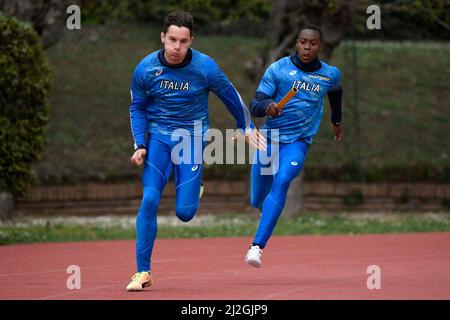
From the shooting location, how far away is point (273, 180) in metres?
10.0

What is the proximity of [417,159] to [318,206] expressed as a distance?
9.07 feet

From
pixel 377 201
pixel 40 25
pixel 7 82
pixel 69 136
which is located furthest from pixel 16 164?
pixel 377 201

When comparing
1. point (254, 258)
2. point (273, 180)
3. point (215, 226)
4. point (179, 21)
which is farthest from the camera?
point (215, 226)

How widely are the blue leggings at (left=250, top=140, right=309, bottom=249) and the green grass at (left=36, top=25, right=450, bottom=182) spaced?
971 centimetres

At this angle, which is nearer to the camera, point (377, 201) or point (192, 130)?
point (192, 130)

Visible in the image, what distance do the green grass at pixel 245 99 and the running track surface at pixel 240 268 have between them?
6009 millimetres

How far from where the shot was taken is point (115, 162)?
20.6 meters

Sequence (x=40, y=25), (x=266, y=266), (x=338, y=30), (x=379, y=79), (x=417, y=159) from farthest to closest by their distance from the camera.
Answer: (x=379, y=79)
(x=417, y=159)
(x=338, y=30)
(x=40, y=25)
(x=266, y=266)

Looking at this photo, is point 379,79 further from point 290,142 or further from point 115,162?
point 290,142

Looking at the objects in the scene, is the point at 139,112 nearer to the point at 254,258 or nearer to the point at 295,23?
the point at 254,258

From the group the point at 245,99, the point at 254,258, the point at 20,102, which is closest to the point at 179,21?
the point at 254,258

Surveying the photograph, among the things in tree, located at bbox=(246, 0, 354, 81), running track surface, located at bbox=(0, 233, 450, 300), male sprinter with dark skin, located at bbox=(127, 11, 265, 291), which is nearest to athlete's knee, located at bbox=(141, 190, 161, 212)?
male sprinter with dark skin, located at bbox=(127, 11, 265, 291)

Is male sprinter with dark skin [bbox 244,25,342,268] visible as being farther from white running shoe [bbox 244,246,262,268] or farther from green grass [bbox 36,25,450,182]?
green grass [bbox 36,25,450,182]

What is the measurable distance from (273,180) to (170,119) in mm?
1624
